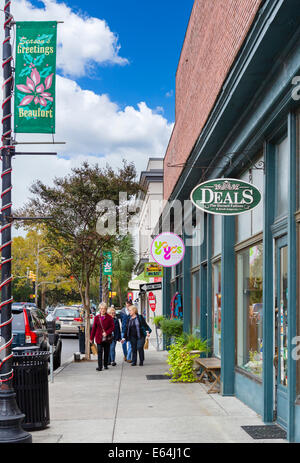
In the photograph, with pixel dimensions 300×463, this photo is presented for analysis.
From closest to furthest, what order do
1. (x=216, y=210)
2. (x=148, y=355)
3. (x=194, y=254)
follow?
(x=216, y=210)
(x=194, y=254)
(x=148, y=355)

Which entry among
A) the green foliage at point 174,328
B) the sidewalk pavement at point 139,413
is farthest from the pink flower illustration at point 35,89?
the green foliage at point 174,328

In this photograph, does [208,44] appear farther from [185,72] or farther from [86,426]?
[86,426]

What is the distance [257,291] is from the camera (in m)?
10.1

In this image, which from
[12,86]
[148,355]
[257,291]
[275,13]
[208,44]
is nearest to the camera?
[275,13]

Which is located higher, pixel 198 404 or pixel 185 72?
pixel 185 72

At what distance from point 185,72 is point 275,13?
40.2 ft

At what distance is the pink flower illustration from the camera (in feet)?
28.2

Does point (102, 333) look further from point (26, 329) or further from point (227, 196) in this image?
point (227, 196)

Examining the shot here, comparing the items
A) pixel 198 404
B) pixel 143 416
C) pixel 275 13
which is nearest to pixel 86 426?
pixel 143 416

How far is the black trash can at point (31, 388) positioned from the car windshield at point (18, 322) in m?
5.86

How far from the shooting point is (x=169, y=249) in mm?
17359

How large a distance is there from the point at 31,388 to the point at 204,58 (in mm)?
8768

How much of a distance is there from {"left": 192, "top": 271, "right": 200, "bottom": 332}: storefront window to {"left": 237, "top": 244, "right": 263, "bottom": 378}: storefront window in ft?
17.2

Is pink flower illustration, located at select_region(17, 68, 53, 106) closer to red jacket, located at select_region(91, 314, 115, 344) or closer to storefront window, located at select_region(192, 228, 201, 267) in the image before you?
storefront window, located at select_region(192, 228, 201, 267)
